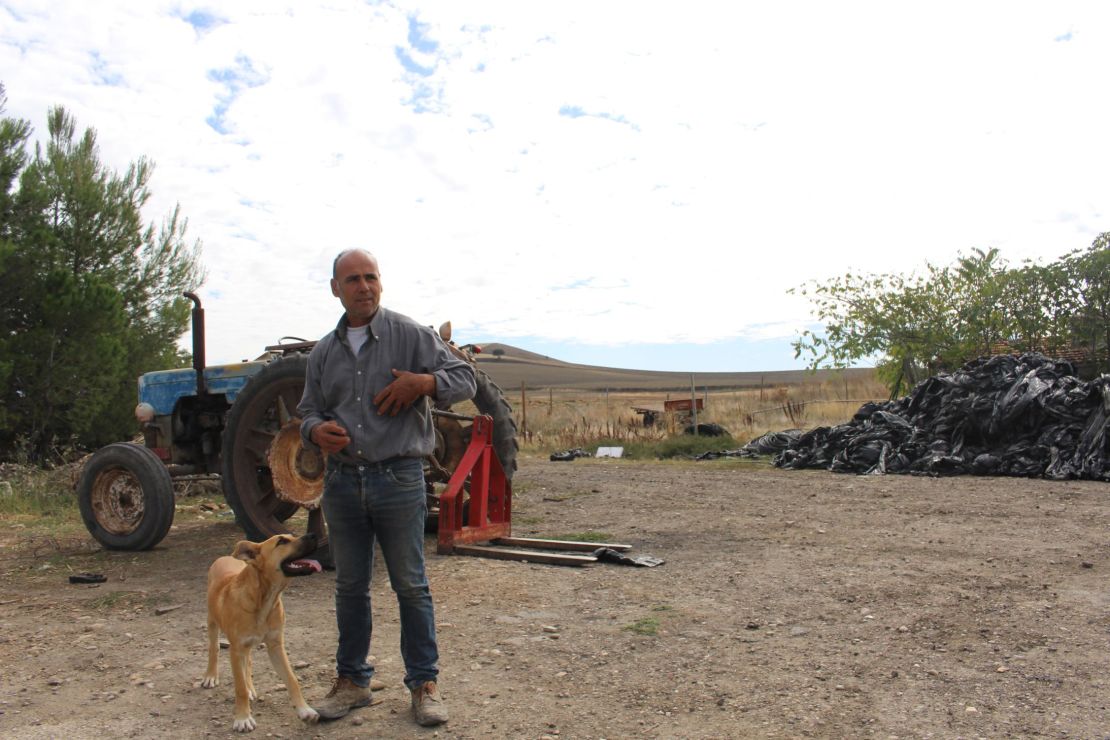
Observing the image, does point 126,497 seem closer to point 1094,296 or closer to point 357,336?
point 357,336

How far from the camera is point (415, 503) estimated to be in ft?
11.9

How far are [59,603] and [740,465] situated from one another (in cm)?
1087

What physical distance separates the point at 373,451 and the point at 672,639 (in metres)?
1.94

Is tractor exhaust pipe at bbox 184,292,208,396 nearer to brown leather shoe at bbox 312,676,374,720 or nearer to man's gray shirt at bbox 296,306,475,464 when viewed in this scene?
man's gray shirt at bbox 296,306,475,464

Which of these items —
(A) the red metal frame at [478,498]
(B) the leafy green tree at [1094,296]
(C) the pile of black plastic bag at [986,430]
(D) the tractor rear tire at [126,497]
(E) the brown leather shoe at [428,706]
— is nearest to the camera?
(E) the brown leather shoe at [428,706]

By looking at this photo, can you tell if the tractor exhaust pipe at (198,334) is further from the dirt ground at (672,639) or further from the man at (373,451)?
the man at (373,451)

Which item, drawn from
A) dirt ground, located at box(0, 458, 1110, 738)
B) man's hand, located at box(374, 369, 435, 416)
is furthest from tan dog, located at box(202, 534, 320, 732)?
man's hand, located at box(374, 369, 435, 416)

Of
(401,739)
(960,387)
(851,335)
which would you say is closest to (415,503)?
(401,739)

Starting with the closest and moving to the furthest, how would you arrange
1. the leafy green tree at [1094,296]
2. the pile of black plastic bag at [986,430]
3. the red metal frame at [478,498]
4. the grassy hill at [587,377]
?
Answer: the red metal frame at [478,498]
the pile of black plastic bag at [986,430]
the leafy green tree at [1094,296]
the grassy hill at [587,377]

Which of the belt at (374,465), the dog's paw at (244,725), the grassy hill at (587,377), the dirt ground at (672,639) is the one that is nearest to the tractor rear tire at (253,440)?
the dirt ground at (672,639)

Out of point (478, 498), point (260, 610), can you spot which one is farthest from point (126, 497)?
point (260, 610)

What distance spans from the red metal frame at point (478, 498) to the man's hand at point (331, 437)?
10.8 feet

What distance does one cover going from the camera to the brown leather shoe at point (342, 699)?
11.8 feet

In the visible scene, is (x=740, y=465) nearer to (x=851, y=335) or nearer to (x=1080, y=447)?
(x=1080, y=447)
